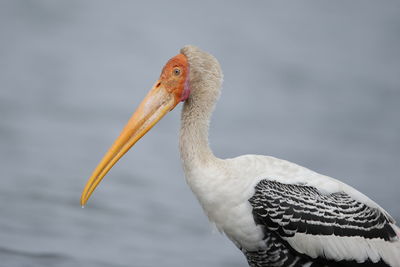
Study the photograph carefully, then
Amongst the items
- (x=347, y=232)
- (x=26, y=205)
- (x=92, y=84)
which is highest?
(x=92, y=84)

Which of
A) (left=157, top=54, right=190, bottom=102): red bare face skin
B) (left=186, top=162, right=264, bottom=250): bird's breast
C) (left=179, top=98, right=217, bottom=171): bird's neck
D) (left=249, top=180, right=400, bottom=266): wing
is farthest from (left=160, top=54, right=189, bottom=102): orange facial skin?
(left=249, top=180, right=400, bottom=266): wing

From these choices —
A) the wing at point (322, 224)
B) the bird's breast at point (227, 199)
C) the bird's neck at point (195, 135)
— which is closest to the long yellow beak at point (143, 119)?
the bird's neck at point (195, 135)

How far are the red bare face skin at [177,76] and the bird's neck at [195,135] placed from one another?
5.3 inches

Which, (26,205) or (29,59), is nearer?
(26,205)

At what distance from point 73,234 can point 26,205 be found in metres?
1.15

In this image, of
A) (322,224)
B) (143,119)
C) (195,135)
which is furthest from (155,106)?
(322,224)

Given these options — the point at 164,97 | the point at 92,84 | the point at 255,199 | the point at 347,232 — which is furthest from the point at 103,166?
the point at 92,84

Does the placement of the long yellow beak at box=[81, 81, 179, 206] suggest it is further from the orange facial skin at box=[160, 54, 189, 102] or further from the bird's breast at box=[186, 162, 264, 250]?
the bird's breast at box=[186, 162, 264, 250]

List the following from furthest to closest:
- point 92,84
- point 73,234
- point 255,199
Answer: point 92,84 → point 73,234 → point 255,199

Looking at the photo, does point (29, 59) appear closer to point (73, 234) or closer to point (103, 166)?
point (73, 234)

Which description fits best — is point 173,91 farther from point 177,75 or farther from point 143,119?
point 143,119

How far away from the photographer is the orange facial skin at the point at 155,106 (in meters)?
9.12

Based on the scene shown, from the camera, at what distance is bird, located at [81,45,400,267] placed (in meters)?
8.89

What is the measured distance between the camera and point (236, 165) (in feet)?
29.6
